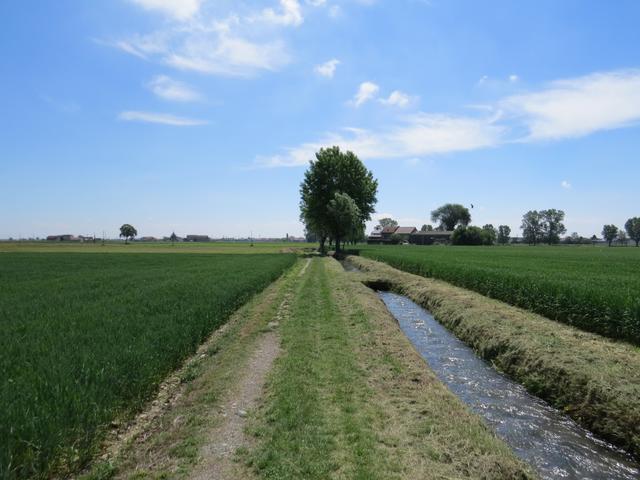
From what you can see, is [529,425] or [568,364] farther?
[568,364]

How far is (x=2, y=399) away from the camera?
500cm

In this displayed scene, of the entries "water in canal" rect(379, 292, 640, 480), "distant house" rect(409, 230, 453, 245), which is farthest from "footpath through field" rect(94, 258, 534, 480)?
"distant house" rect(409, 230, 453, 245)

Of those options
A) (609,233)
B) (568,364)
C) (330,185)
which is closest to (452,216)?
(609,233)

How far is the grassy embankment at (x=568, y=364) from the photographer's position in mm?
6738

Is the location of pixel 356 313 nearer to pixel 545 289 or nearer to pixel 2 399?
pixel 545 289

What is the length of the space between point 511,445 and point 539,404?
2.30m

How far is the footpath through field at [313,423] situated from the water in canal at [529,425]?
31.4 inches

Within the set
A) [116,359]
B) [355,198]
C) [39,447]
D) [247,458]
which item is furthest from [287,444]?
[355,198]

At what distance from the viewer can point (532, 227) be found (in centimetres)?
17562

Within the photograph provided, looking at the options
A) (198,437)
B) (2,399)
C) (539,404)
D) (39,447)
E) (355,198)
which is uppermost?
(355,198)

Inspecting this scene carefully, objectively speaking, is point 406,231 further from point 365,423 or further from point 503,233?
point 365,423

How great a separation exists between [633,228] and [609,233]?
9872mm

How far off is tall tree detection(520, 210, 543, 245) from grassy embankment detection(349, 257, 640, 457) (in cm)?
18662

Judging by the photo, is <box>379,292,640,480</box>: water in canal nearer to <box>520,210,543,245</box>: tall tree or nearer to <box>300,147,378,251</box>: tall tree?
<box>300,147,378,251</box>: tall tree
